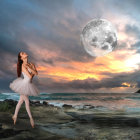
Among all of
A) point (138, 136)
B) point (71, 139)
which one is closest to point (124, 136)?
point (138, 136)

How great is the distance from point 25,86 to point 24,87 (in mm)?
52

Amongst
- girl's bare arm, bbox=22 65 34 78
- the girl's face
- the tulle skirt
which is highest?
the girl's face

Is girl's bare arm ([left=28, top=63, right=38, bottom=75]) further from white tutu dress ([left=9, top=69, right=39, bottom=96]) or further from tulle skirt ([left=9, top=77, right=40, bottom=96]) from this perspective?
tulle skirt ([left=9, top=77, right=40, bottom=96])

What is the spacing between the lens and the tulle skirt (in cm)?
742

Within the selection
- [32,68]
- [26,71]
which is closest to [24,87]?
[26,71]

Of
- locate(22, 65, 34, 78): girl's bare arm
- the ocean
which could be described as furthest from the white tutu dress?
the ocean

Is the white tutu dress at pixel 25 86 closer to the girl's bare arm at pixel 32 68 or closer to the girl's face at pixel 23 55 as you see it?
the girl's bare arm at pixel 32 68

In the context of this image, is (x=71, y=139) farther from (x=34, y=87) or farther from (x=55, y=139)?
(x=34, y=87)

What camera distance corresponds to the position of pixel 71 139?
620 cm

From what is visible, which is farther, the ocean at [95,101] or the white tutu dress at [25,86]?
the ocean at [95,101]

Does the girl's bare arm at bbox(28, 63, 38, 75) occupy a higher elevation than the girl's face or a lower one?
lower

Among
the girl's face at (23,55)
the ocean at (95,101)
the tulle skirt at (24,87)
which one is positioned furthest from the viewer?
the ocean at (95,101)

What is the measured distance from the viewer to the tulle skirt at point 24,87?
7.42 m

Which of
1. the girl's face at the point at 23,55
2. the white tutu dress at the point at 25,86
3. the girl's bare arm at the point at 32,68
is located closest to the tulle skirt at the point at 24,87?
the white tutu dress at the point at 25,86
